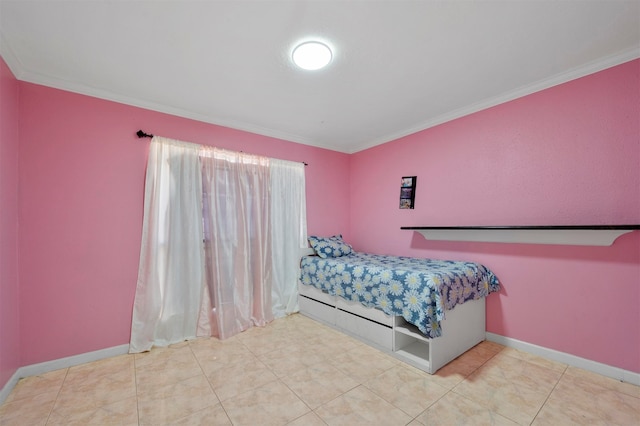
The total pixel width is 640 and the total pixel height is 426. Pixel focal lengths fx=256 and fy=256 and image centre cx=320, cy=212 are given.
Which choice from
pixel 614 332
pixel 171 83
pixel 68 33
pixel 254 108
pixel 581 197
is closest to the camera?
pixel 68 33

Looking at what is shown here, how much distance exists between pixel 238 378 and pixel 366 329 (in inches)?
47.6

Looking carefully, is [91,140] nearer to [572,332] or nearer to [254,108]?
[254,108]

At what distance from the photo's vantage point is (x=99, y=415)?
5.27 feet

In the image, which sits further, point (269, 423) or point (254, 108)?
Result: point (254, 108)

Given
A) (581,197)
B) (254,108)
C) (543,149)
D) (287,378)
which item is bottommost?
(287,378)

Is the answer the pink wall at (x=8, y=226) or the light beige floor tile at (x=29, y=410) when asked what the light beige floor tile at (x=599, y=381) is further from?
the pink wall at (x=8, y=226)

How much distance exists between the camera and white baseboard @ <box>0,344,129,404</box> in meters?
1.83

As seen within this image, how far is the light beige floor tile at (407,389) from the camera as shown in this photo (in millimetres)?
1675

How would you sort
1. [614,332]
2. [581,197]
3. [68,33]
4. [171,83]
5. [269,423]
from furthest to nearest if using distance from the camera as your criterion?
[171,83] → [581,197] → [614,332] → [68,33] → [269,423]

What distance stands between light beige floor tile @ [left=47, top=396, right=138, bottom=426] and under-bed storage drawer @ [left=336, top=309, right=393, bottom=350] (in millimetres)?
1814

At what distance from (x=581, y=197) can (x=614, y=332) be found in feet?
3.44

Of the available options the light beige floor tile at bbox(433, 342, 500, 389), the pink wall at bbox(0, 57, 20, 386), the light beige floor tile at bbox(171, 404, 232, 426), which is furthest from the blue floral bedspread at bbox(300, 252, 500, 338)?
the pink wall at bbox(0, 57, 20, 386)

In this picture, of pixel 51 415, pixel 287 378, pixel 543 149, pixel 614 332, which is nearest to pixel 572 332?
pixel 614 332

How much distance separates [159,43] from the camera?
176 centimetres
